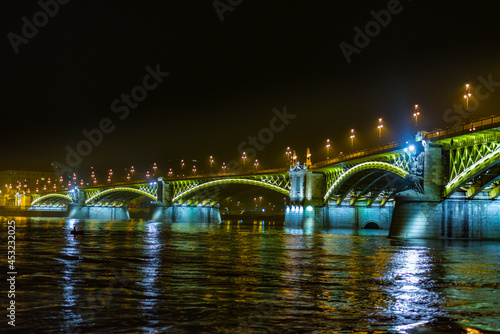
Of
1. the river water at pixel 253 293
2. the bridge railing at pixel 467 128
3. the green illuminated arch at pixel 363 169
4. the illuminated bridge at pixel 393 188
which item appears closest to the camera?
the river water at pixel 253 293

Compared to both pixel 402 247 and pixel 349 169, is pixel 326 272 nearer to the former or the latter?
pixel 402 247

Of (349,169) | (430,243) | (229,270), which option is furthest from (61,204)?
(229,270)

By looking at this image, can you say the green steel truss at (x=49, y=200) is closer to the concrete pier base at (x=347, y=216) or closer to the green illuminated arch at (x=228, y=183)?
the green illuminated arch at (x=228, y=183)

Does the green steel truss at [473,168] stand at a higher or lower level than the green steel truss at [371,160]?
lower

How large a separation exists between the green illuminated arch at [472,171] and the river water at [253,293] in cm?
1033

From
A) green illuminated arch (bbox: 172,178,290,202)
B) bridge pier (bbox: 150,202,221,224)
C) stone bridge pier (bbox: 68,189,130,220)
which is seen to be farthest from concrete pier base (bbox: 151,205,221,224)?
stone bridge pier (bbox: 68,189,130,220)

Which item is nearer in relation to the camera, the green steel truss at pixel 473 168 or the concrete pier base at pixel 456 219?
the green steel truss at pixel 473 168

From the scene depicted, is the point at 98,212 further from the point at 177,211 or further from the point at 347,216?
the point at 347,216

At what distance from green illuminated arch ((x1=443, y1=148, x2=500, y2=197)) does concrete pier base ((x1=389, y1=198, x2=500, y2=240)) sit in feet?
4.87

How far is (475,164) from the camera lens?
149ft

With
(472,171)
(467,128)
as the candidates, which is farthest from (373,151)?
(472,171)

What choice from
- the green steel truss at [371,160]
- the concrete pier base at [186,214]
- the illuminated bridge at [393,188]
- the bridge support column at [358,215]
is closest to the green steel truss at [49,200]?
the illuminated bridge at [393,188]

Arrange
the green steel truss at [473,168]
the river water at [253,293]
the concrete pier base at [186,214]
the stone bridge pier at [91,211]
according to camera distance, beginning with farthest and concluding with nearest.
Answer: the stone bridge pier at [91,211]
the concrete pier base at [186,214]
the green steel truss at [473,168]
the river water at [253,293]

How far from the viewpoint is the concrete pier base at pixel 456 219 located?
1964 inches
